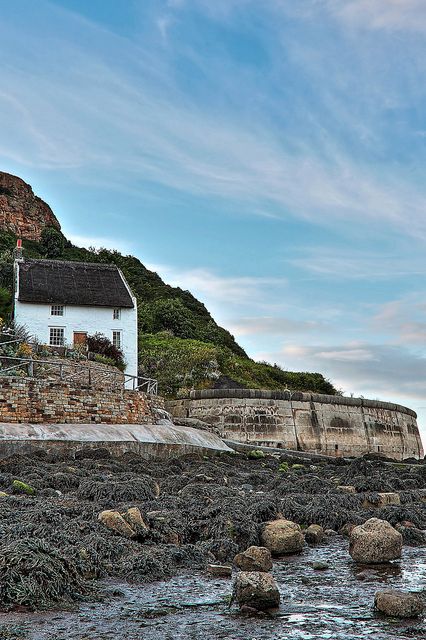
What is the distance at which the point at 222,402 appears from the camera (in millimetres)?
29875

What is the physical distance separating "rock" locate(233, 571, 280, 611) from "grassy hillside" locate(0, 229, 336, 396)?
87.8ft

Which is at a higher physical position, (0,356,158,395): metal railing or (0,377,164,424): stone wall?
(0,356,158,395): metal railing

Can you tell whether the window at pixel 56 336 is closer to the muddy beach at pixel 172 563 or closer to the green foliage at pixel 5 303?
the green foliage at pixel 5 303

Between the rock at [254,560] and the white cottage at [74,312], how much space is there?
30893mm

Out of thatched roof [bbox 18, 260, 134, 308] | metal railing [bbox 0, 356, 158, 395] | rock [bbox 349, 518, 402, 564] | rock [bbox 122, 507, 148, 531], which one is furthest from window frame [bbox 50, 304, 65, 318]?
rock [bbox 349, 518, 402, 564]

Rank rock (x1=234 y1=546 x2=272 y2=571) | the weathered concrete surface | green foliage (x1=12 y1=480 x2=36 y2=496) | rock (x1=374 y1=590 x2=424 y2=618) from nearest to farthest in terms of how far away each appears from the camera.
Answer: rock (x1=374 y1=590 x2=424 y2=618)
rock (x1=234 y1=546 x2=272 y2=571)
green foliage (x1=12 y1=480 x2=36 y2=496)
the weathered concrete surface

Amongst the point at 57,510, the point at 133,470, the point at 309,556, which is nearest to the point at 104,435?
the point at 133,470

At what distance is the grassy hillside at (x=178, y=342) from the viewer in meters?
39.1

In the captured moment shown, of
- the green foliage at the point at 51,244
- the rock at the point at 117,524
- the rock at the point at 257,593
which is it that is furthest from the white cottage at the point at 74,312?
the green foliage at the point at 51,244

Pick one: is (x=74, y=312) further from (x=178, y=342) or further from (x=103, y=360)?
(x=178, y=342)

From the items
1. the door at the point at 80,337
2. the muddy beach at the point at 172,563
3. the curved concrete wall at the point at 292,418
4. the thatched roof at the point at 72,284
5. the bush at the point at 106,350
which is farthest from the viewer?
the thatched roof at the point at 72,284

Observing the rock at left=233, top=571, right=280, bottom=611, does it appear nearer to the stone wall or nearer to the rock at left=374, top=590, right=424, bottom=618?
the rock at left=374, top=590, right=424, bottom=618

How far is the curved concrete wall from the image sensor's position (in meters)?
29.6

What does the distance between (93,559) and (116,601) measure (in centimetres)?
103
